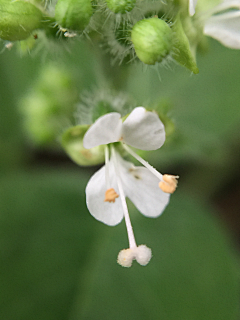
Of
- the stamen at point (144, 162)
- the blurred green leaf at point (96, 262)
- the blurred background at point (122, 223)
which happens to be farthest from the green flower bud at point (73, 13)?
the blurred green leaf at point (96, 262)

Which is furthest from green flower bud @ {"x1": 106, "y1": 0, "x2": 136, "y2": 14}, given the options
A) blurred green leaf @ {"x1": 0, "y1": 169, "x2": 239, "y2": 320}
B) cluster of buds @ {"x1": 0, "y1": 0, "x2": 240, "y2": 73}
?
blurred green leaf @ {"x1": 0, "y1": 169, "x2": 239, "y2": 320}

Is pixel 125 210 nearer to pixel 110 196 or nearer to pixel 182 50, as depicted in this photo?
pixel 110 196

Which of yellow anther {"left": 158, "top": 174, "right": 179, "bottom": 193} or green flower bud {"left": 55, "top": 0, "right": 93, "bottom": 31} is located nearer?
green flower bud {"left": 55, "top": 0, "right": 93, "bottom": 31}

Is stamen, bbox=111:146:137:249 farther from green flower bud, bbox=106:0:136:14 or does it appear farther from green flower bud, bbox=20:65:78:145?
green flower bud, bbox=20:65:78:145

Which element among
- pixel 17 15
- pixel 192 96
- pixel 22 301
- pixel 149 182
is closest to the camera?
pixel 17 15

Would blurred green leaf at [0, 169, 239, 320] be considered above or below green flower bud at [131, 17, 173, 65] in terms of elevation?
below

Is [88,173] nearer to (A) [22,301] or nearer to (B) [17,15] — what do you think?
(A) [22,301]

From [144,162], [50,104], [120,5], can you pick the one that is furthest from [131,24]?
[50,104]

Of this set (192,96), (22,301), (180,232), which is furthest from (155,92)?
(22,301)
